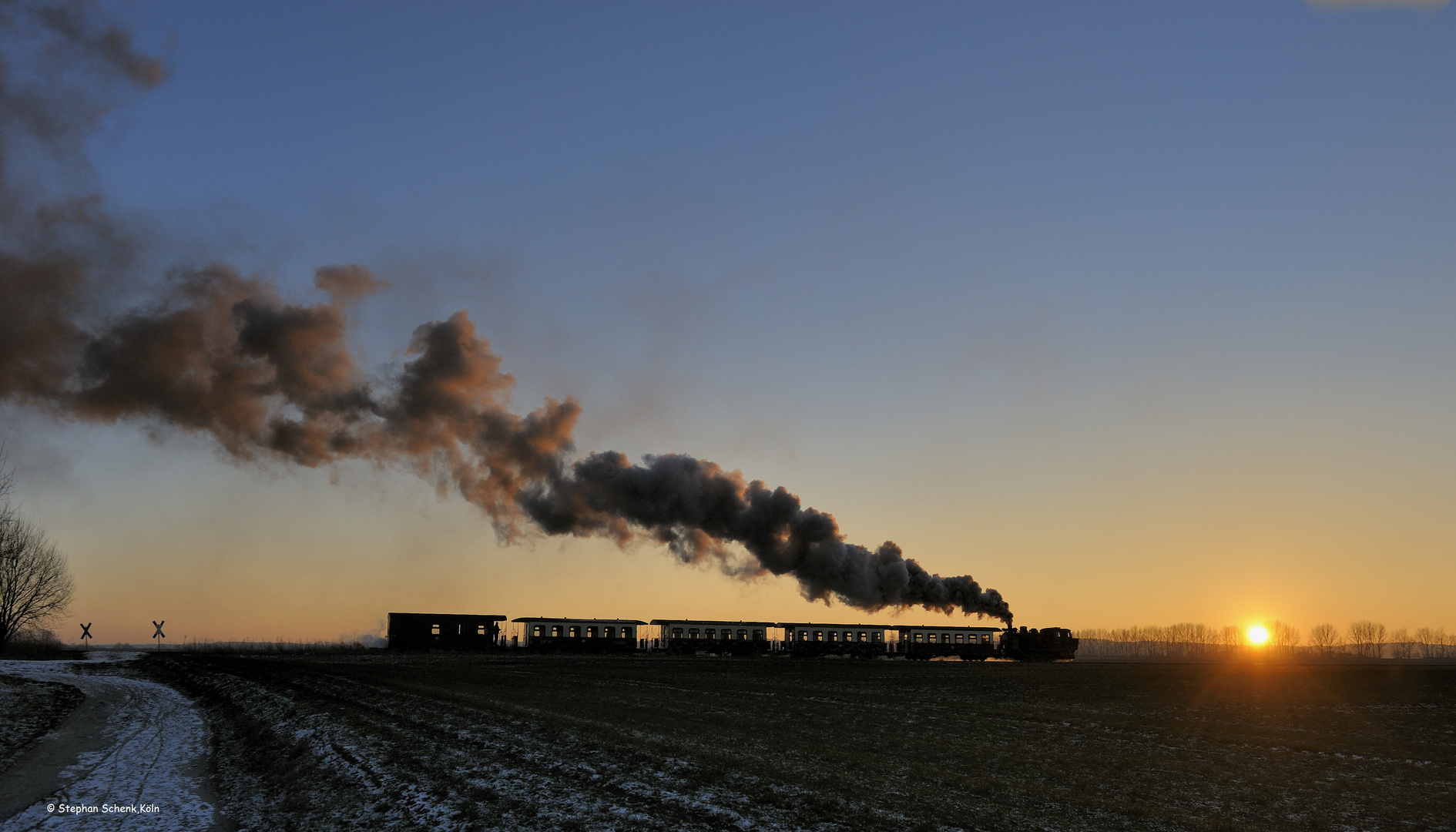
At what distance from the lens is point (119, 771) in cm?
2198

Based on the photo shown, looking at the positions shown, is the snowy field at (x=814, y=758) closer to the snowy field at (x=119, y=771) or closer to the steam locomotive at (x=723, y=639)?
the snowy field at (x=119, y=771)

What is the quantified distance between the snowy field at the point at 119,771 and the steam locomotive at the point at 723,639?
46330 mm

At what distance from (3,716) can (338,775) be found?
1978 centimetres

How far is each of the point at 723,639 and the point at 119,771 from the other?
68872 mm

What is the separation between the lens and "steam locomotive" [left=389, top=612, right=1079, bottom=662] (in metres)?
84.2

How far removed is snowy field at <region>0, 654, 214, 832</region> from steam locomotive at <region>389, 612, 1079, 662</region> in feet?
152

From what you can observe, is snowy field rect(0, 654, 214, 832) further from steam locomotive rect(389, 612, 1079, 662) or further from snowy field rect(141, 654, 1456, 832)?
steam locomotive rect(389, 612, 1079, 662)

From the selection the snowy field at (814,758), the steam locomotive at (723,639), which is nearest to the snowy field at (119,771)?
the snowy field at (814,758)

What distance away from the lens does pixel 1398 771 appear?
2050 centimetres

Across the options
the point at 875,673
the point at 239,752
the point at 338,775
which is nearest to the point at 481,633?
the point at 875,673

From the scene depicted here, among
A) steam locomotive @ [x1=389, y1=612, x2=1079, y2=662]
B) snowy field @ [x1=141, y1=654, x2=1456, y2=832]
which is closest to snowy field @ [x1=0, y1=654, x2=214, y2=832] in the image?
snowy field @ [x1=141, y1=654, x2=1456, y2=832]

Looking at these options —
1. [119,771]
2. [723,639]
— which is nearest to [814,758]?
[119,771]

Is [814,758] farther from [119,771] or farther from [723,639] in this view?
[723,639]

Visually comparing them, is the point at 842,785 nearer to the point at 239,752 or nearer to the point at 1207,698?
the point at 239,752
